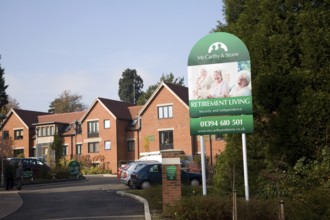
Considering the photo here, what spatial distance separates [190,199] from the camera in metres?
12.4

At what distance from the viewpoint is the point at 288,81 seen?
1397cm

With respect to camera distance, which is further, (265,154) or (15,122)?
(15,122)

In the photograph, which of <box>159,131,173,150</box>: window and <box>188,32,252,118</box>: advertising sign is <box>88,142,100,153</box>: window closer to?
<box>159,131,173,150</box>: window

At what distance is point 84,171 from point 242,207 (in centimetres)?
4461

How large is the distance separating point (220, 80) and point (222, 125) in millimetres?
1311

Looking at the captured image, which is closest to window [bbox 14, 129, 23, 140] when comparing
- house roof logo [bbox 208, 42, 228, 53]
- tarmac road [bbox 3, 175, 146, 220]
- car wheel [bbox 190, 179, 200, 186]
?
car wheel [bbox 190, 179, 200, 186]

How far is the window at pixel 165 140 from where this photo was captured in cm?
5300

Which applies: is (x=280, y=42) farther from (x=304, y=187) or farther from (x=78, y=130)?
(x=78, y=130)

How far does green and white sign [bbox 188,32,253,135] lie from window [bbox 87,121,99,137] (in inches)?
1804

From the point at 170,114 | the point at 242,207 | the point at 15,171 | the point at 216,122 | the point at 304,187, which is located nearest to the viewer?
the point at 242,207

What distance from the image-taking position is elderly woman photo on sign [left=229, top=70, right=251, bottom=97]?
13156 millimetres

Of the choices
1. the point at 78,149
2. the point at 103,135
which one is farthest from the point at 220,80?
the point at 78,149

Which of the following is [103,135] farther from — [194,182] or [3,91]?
[194,182]

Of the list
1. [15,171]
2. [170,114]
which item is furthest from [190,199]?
[170,114]
